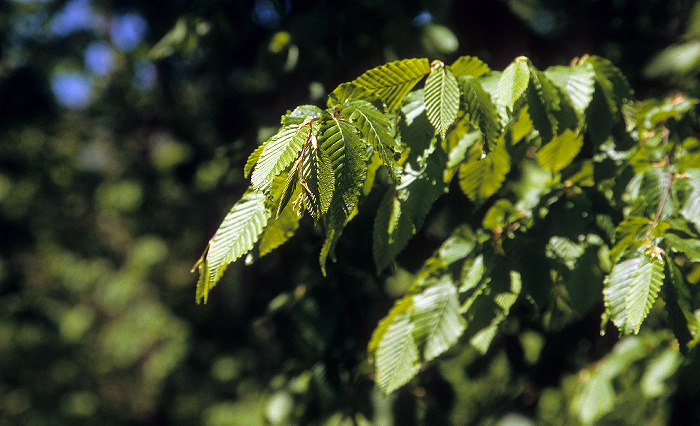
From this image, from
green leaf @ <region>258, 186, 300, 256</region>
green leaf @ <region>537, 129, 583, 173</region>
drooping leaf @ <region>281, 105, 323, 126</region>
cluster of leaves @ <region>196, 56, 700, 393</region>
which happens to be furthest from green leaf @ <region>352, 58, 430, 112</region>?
green leaf @ <region>537, 129, 583, 173</region>

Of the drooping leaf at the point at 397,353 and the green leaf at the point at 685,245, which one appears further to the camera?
the drooping leaf at the point at 397,353

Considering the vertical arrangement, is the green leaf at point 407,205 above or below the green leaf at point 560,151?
above

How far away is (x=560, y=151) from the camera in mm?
908

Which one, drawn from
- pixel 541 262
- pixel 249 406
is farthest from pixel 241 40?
pixel 249 406

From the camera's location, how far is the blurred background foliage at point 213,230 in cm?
124

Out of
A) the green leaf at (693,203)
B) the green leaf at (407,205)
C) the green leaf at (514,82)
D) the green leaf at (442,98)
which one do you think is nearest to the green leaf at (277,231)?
the green leaf at (407,205)

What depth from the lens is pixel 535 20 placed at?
62.2 inches

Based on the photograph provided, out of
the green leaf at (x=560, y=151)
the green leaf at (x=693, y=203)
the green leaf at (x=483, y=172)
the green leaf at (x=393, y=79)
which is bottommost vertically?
the green leaf at (x=693, y=203)

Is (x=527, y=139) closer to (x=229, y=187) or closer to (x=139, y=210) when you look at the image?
(x=229, y=187)

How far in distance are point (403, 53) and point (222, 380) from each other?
2.34 m

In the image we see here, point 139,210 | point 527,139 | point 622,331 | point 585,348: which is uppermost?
point 139,210

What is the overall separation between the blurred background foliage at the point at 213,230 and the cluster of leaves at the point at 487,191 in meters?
0.33

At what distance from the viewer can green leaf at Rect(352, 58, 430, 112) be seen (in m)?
0.71

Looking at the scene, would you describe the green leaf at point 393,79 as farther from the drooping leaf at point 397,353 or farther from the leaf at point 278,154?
the drooping leaf at point 397,353
